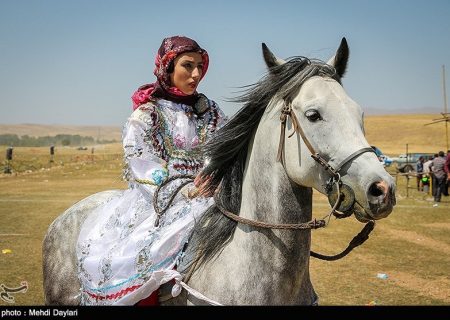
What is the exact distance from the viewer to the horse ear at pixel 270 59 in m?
2.91

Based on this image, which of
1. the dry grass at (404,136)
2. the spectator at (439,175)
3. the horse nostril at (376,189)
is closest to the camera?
the horse nostril at (376,189)

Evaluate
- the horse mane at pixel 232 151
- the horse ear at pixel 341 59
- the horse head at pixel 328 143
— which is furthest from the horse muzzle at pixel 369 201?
the horse ear at pixel 341 59

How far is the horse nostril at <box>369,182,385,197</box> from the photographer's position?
2.29 m

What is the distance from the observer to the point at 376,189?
2307 millimetres

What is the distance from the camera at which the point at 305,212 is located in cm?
280

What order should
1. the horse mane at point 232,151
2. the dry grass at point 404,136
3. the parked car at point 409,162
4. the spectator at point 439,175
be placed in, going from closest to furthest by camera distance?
the horse mane at point 232,151
the spectator at point 439,175
the parked car at point 409,162
the dry grass at point 404,136

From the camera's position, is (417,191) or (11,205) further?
(417,191)

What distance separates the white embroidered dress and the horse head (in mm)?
960

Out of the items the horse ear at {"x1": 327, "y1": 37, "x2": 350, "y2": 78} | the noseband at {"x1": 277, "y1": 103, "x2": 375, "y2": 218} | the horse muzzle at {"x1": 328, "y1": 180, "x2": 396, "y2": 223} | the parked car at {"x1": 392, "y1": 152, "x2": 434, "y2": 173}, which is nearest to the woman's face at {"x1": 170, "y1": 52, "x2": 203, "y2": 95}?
the horse ear at {"x1": 327, "y1": 37, "x2": 350, "y2": 78}

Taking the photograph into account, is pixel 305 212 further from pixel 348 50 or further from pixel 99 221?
pixel 99 221

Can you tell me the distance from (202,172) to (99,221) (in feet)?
3.80

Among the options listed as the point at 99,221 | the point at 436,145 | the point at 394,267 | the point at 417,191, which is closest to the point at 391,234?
the point at 394,267

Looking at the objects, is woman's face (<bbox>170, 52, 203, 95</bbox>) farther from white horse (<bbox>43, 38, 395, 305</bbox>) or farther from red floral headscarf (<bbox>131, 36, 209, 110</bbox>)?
white horse (<bbox>43, 38, 395, 305</bbox>)

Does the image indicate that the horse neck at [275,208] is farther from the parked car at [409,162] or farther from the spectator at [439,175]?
the parked car at [409,162]
